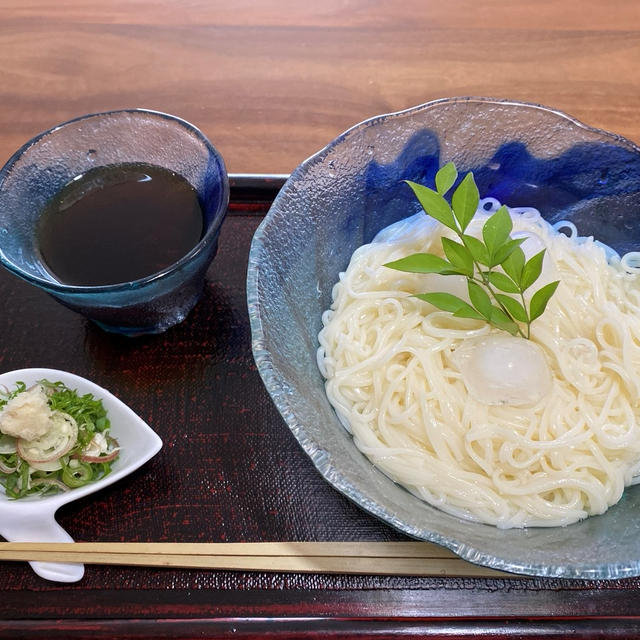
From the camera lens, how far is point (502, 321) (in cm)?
150

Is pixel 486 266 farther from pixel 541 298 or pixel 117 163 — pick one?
pixel 117 163

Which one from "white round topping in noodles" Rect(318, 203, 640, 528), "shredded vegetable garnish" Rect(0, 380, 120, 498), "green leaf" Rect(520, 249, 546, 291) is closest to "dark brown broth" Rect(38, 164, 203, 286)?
"shredded vegetable garnish" Rect(0, 380, 120, 498)

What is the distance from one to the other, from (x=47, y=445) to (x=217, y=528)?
1.70 feet

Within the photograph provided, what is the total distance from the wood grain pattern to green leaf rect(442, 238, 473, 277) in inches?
50.6

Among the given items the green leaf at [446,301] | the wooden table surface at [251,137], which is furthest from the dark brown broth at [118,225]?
the green leaf at [446,301]

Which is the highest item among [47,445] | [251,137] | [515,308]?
[515,308]

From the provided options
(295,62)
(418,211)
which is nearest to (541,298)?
(418,211)

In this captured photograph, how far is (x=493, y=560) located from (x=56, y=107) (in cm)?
291

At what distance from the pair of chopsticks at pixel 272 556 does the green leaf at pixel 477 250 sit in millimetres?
774

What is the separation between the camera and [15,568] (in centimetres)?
152

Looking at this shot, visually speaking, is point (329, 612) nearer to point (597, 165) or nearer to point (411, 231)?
point (411, 231)

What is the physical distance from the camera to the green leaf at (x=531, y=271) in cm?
147

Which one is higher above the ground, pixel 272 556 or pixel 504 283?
pixel 504 283

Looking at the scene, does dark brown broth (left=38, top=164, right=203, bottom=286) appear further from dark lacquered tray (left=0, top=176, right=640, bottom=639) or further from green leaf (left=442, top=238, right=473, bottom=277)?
green leaf (left=442, top=238, right=473, bottom=277)
